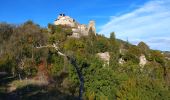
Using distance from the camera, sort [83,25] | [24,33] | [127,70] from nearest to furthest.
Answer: [24,33] < [127,70] < [83,25]

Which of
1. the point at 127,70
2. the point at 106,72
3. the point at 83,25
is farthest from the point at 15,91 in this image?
the point at 83,25

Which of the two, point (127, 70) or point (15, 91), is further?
point (127, 70)

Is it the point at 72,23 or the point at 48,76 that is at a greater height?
the point at 72,23

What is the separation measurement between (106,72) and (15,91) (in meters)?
18.3

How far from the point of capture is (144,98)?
4922 centimetres

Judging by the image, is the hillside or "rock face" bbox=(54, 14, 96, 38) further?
"rock face" bbox=(54, 14, 96, 38)

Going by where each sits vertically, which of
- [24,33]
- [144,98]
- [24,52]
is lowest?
[144,98]

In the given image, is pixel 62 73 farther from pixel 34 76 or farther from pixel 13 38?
pixel 13 38

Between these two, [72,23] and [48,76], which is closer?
[48,76]

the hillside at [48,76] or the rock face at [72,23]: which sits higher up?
the rock face at [72,23]

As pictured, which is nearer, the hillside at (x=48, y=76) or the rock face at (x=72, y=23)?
the hillside at (x=48, y=76)

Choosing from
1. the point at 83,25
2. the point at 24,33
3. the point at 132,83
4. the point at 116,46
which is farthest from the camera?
the point at 83,25

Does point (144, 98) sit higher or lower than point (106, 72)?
lower

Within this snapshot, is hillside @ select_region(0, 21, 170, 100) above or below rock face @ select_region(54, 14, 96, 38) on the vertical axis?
below
